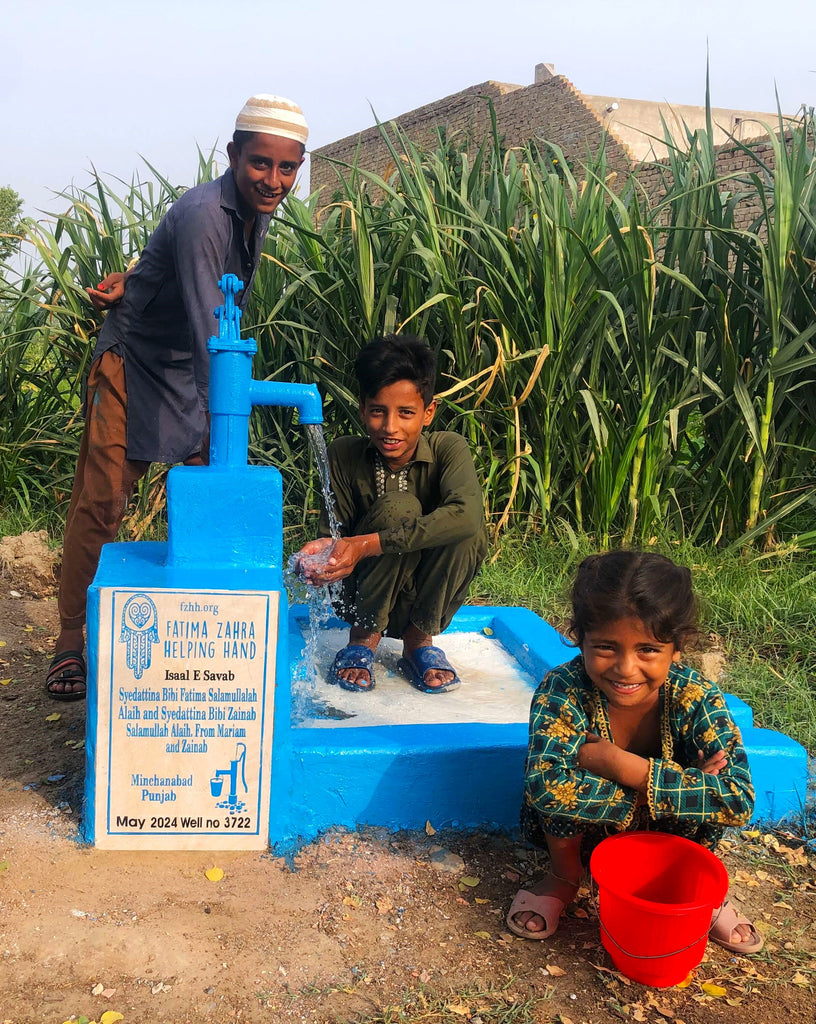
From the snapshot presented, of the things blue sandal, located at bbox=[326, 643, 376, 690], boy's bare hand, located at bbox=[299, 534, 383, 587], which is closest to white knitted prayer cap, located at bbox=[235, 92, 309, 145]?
boy's bare hand, located at bbox=[299, 534, 383, 587]

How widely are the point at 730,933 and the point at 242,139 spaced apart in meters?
2.10

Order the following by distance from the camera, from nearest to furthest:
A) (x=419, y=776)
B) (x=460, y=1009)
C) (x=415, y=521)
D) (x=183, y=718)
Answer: (x=460, y=1009), (x=183, y=718), (x=419, y=776), (x=415, y=521)

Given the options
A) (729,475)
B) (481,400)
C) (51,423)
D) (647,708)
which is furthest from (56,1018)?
(51,423)

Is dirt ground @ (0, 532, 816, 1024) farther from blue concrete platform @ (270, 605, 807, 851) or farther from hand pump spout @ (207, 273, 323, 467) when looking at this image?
hand pump spout @ (207, 273, 323, 467)

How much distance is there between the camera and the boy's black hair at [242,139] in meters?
2.42

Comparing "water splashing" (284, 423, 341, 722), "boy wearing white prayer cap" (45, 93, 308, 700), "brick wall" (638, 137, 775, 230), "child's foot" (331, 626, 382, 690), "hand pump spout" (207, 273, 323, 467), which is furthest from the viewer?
"brick wall" (638, 137, 775, 230)

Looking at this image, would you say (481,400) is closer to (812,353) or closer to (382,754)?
(812,353)

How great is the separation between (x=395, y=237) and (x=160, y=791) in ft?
7.95

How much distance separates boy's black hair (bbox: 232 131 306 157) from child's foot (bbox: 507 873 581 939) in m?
1.83

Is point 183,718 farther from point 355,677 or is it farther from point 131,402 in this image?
point 131,402

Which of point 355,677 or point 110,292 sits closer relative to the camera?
point 355,677

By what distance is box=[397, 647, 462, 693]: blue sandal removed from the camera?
2586mm

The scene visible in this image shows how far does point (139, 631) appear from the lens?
1.88 m

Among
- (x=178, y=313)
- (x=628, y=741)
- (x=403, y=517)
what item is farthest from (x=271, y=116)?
(x=628, y=741)
